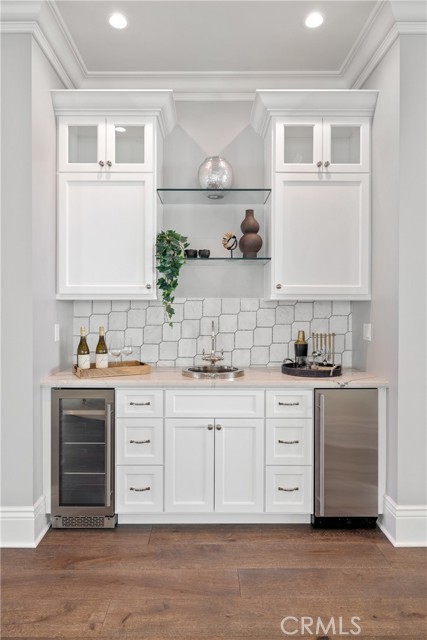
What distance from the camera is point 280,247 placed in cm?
326

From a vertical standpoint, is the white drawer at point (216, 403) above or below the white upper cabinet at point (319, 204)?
below

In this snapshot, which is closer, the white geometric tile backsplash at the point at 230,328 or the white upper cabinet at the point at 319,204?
the white upper cabinet at the point at 319,204

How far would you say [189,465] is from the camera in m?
2.99

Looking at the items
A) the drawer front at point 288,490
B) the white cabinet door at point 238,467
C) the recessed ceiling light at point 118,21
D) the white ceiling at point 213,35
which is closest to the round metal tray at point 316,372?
the white cabinet door at point 238,467

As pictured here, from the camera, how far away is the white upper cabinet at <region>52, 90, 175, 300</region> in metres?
3.21

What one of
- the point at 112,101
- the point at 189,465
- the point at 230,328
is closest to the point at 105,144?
the point at 112,101

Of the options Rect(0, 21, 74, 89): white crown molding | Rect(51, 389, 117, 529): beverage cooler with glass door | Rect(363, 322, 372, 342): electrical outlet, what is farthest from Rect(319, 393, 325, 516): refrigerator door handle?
Rect(0, 21, 74, 89): white crown molding

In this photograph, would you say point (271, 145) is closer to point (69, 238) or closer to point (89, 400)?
point (69, 238)

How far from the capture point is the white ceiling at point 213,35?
9.20 feet

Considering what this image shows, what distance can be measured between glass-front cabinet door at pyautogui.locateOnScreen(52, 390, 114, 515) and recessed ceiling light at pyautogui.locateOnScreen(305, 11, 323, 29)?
8.09ft

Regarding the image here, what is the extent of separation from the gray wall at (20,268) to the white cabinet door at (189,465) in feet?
2.52

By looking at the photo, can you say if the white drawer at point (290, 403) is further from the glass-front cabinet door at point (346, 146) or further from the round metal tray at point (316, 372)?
the glass-front cabinet door at point (346, 146)

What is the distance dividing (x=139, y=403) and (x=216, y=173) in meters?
1.62

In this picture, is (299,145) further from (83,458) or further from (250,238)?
(83,458)
